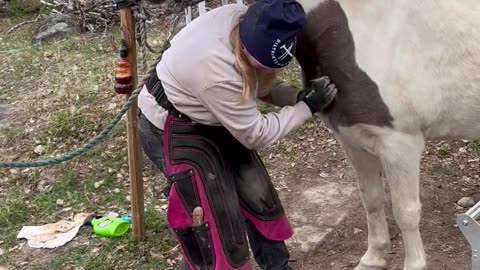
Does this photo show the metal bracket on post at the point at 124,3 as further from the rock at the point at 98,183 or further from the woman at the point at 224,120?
the rock at the point at 98,183

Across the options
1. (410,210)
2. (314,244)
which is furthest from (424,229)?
(410,210)

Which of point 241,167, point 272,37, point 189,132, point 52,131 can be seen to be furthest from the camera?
point 52,131

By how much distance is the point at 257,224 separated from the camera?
2.49 m

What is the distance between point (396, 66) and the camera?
85.1 inches

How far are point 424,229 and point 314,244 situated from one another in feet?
Result: 1.78

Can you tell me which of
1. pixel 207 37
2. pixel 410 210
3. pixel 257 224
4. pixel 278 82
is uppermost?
pixel 207 37

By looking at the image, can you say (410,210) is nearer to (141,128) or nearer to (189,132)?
(189,132)

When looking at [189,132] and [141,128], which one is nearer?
[189,132]

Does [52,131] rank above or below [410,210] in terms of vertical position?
below

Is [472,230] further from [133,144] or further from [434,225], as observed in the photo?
[133,144]

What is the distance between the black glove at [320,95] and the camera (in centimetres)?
215

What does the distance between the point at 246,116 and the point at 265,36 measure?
0.89 ft

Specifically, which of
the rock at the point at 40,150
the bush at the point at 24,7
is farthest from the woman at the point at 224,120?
the bush at the point at 24,7

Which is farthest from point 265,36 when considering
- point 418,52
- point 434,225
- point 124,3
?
point 434,225
